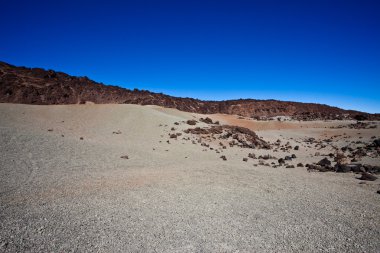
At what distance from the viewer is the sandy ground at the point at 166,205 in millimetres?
4664

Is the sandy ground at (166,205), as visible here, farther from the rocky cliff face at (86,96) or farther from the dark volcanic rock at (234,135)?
the rocky cliff face at (86,96)

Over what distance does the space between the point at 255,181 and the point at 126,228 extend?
5437 mm

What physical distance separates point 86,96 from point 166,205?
3905 centimetres

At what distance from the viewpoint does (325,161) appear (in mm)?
13039

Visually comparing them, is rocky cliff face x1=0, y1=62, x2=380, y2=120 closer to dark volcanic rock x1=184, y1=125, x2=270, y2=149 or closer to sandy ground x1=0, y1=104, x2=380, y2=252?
dark volcanic rock x1=184, y1=125, x2=270, y2=149

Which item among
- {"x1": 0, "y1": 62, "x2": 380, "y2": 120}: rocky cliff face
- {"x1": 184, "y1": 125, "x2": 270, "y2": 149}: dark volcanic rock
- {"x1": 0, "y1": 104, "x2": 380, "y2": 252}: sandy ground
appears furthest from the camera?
{"x1": 0, "y1": 62, "x2": 380, "y2": 120}: rocky cliff face

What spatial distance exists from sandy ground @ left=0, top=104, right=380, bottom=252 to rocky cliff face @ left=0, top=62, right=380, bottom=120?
26.6 meters

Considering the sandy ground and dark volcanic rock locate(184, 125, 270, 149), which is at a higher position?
dark volcanic rock locate(184, 125, 270, 149)

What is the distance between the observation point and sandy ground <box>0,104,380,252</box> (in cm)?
466

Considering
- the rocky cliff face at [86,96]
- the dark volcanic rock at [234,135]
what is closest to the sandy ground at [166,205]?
the dark volcanic rock at [234,135]

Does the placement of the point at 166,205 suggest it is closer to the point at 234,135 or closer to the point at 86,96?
the point at 234,135

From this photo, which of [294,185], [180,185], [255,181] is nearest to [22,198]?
[180,185]

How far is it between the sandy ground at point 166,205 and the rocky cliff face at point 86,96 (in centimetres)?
2656

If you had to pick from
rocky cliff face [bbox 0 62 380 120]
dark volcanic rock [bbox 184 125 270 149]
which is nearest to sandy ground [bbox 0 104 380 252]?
dark volcanic rock [bbox 184 125 270 149]
